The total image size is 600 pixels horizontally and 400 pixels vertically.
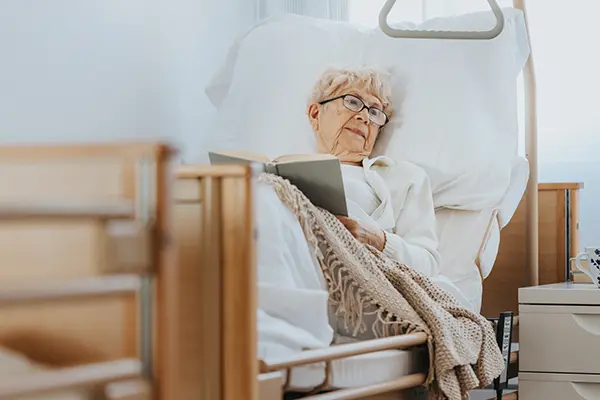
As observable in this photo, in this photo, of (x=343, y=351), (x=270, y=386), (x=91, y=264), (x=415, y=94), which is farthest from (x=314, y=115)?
(x=91, y=264)

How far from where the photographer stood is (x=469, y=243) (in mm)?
2129

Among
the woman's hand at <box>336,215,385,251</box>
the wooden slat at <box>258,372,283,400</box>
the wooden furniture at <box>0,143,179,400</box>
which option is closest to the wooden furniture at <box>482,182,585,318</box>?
the woman's hand at <box>336,215,385,251</box>

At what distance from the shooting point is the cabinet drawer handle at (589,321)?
6.57 ft

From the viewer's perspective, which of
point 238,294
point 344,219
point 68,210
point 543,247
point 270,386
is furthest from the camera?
point 543,247

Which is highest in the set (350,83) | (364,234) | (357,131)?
(350,83)

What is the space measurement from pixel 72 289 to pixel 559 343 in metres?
1.47

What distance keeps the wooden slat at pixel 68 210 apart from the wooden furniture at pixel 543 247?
1.79 m

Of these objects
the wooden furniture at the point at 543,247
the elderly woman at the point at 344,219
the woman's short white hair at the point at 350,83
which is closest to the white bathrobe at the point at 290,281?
the elderly woman at the point at 344,219

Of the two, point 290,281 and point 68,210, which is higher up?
point 68,210

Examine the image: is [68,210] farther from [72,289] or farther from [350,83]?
[350,83]

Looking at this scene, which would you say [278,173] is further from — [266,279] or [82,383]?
[82,383]

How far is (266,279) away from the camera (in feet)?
4.35

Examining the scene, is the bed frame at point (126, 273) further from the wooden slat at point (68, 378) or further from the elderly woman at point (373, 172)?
the elderly woman at point (373, 172)

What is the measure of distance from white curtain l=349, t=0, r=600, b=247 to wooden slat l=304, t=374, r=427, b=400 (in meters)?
Result: 1.23
